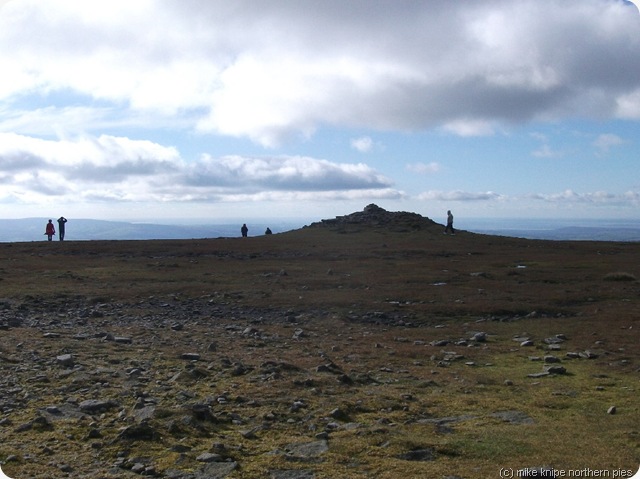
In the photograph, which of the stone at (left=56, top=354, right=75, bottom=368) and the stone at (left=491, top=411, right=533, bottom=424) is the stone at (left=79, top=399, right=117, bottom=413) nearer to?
the stone at (left=56, top=354, right=75, bottom=368)

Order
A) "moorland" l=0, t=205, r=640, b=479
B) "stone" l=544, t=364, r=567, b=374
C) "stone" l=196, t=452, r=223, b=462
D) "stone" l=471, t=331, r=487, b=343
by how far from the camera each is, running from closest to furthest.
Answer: "stone" l=196, t=452, r=223, b=462 < "moorland" l=0, t=205, r=640, b=479 < "stone" l=544, t=364, r=567, b=374 < "stone" l=471, t=331, r=487, b=343

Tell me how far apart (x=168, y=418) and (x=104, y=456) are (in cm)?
155

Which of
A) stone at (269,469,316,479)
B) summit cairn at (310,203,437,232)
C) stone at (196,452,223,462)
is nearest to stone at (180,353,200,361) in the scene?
stone at (196,452,223,462)

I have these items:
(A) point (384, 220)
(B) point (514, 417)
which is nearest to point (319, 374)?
(B) point (514, 417)

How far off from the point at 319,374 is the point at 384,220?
175 ft

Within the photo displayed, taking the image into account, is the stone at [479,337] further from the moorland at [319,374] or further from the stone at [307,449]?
the stone at [307,449]

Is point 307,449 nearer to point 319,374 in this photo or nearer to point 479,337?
point 319,374

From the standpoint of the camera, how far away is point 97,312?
72.0ft

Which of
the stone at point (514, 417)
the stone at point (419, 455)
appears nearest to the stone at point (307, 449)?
the stone at point (419, 455)

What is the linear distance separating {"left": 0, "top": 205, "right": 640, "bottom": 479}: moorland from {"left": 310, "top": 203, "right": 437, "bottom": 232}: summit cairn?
3052 cm

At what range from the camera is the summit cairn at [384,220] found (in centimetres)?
6359

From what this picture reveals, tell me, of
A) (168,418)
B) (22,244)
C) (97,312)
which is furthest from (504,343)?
(22,244)

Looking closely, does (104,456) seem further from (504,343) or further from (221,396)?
(504,343)

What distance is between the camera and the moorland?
886cm
